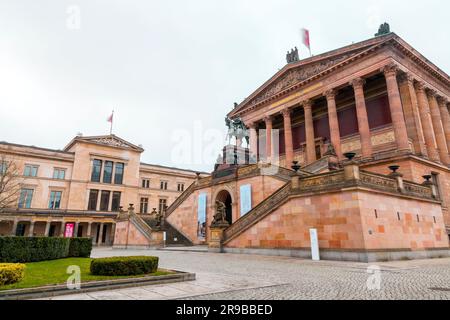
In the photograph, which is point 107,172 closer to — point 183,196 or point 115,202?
point 115,202

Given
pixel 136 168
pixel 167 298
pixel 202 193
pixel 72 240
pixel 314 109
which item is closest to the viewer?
pixel 167 298

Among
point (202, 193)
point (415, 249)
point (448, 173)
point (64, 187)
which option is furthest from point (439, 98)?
point (64, 187)

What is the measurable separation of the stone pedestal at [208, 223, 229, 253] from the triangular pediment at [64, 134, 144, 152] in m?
41.0

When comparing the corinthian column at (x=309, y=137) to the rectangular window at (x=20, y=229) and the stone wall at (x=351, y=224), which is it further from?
the rectangular window at (x=20, y=229)

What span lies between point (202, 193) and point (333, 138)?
15861mm

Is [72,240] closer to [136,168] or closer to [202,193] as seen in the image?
[202,193]

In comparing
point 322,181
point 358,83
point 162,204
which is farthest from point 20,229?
point 358,83

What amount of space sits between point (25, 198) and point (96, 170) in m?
12.2

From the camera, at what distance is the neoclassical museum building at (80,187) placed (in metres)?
46.2

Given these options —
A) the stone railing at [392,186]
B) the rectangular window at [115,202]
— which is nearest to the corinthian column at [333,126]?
the stone railing at [392,186]

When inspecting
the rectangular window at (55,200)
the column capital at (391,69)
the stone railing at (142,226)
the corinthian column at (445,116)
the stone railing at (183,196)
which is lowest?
the stone railing at (142,226)

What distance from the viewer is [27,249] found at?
14219 millimetres

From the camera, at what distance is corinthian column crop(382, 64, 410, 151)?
84.6ft
